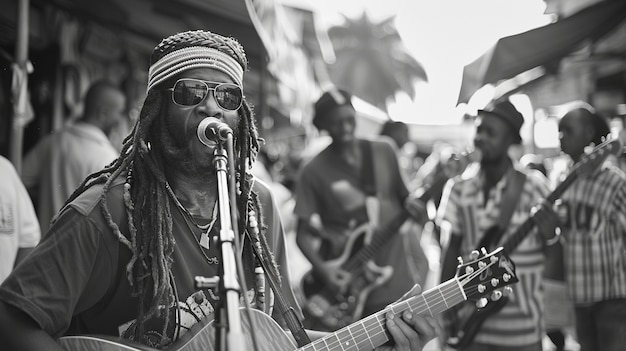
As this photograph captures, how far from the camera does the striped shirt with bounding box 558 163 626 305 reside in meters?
4.43

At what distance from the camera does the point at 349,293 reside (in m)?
5.45

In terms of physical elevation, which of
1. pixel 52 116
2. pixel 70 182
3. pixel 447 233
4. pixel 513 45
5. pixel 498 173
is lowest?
pixel 447 233

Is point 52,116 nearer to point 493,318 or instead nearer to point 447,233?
point 447,233

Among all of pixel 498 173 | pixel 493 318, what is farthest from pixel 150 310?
pixel 498 173

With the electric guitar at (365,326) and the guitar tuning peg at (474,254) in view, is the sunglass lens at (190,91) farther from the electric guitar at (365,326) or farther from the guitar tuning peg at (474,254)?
the guitar tuning peg at (474,254)

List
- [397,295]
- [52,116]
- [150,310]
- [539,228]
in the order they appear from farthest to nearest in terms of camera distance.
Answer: [52,116], [397,295], [539,228], [150,310]

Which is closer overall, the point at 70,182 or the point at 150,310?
the point at 150,310

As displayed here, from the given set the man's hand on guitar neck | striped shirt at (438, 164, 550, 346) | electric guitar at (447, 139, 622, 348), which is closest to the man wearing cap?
electric guitar at (447, 139, 622, 348)

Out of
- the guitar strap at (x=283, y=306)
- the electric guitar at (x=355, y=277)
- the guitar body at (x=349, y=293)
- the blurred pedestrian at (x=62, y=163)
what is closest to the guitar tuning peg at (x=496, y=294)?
the guitar strap at (x=283, y=306)

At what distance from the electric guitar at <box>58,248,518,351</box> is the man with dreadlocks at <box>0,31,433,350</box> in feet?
0.18

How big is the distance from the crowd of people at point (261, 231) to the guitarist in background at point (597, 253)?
0.01 metres

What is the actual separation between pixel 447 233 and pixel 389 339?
2.61 metres

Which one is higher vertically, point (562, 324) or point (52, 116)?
point (52, 116)

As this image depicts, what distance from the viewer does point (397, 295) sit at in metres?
5.44
